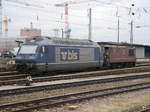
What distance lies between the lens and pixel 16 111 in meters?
9.73

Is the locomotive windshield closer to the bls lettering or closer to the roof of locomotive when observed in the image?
the roof of locomotive

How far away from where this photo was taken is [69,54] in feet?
78.6

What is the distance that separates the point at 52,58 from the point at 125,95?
9.27 meters

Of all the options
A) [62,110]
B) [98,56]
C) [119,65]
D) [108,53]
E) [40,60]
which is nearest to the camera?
[62,110]

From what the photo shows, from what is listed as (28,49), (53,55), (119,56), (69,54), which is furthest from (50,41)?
(119,56)

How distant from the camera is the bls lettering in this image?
76.3 feet

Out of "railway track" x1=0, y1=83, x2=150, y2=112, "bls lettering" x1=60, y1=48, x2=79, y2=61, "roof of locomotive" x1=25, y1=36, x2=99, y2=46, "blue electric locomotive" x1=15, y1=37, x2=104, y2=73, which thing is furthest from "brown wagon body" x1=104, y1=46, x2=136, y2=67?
"railway track" x1=0, y1=83, x2=150, y2=112

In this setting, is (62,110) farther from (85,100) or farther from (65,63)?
(65,63)

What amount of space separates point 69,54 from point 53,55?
6.63 feet

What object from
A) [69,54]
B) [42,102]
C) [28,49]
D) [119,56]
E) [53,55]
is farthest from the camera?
[119,56]

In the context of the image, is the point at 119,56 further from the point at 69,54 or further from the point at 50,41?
the point at 50,41

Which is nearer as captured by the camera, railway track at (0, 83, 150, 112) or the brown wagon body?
railway track at (0, 83, 150, 112)

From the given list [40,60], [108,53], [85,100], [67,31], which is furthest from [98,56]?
[67,31]

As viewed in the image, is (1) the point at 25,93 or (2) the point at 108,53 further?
(2) the point at 108,53
